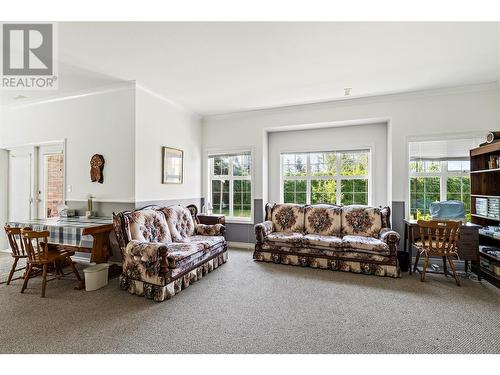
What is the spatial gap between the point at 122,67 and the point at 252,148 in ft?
8.99

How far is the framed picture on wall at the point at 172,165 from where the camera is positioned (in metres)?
4.39

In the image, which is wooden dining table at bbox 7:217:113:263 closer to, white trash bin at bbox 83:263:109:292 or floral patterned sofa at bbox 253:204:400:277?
white trash bin at bbox 83:263:109:292

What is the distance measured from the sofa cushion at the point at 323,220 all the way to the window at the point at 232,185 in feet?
4.34

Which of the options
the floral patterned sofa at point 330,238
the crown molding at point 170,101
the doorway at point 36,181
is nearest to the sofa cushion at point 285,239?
the floral patterned sofa at point 330,238

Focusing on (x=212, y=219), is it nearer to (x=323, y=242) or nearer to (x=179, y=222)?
(x=179, y=222)

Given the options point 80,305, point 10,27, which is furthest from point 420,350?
point 10,27

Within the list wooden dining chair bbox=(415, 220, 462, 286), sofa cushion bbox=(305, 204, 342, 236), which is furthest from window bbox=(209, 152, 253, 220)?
wooden dining chair bbox=(415, 220, 462, 286)

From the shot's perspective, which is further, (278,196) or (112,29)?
(278,196)

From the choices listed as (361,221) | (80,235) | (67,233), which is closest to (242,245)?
(361,221)

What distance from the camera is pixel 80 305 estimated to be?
2.63m

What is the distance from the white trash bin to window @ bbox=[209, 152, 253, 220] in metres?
2.76

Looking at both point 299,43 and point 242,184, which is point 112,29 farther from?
point 242,184

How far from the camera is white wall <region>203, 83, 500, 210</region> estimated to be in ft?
12.7

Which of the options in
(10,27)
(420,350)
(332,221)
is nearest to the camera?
(420,350)
